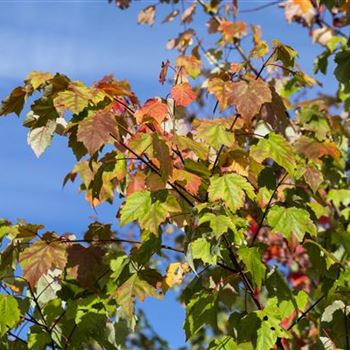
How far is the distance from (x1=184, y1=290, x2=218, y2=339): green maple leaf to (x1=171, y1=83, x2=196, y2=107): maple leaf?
880mm

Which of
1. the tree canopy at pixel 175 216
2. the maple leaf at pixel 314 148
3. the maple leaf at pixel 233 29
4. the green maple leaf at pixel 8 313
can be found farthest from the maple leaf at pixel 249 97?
the maple leaf at pixel 233 29

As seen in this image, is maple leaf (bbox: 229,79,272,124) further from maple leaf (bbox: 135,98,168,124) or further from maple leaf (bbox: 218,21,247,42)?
maple leaf (bbox: 218,21,247,42)

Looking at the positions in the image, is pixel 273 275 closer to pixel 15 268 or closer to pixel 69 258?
pixel 69 258

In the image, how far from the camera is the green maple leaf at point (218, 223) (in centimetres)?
266

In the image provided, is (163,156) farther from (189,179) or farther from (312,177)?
(312,177)

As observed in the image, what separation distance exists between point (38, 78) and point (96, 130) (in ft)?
1.77

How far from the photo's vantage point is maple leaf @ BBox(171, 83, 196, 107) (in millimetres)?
3137

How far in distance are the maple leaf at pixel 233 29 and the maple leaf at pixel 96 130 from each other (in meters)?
3.35

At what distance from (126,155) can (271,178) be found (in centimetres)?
71

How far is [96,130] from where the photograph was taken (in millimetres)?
2754

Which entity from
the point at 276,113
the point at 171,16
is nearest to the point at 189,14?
the point at 171,16

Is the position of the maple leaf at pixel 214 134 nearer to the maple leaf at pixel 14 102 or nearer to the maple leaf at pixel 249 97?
the maple leaf at pixel 249 97

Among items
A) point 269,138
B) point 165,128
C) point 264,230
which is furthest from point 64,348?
point 264,230

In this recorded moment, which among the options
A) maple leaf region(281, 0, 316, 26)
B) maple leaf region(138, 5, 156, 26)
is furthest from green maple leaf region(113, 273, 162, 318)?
A: maple leaf region(138, 5, 156, 26)
